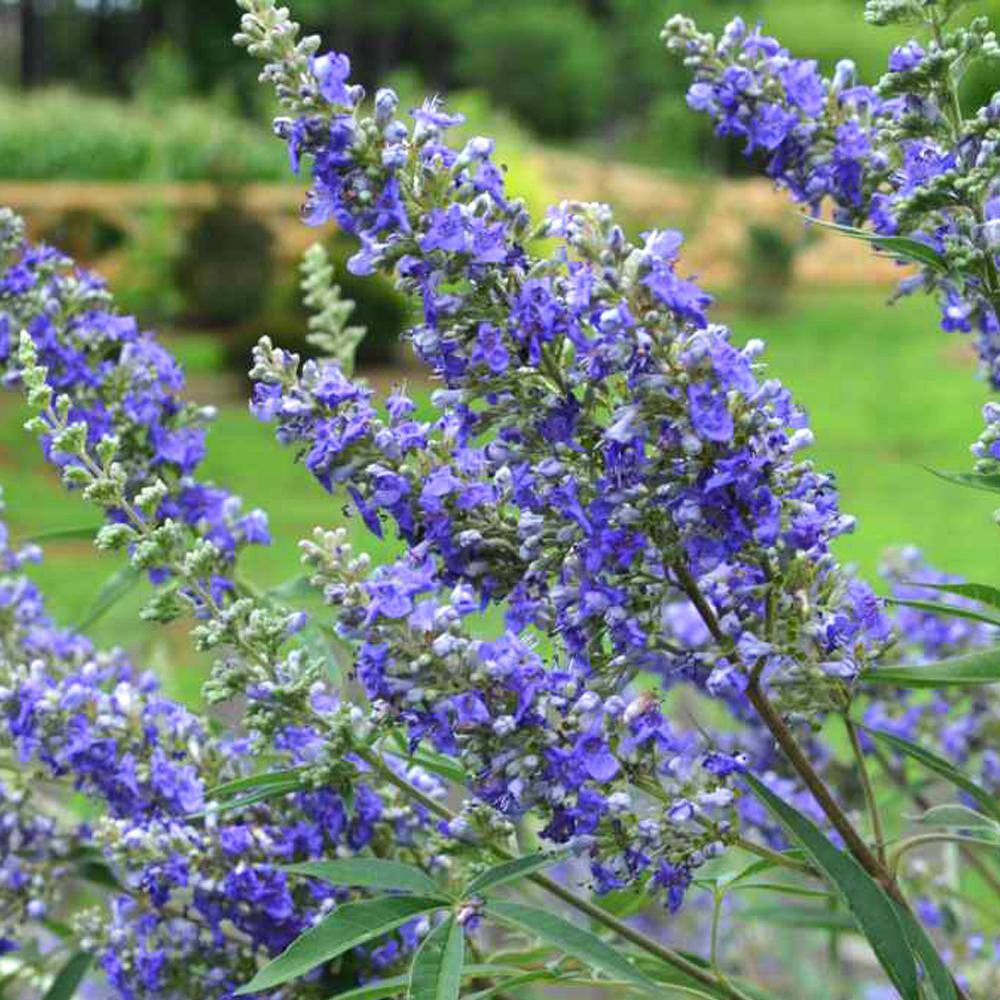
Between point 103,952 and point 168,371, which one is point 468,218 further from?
point 103,952

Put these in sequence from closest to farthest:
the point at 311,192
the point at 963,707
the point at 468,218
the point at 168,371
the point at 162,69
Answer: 1. the point at 468,218
2. the point at 311,192
3. the point at 168,371
4. the point at 963,707
5. the point at 162,69

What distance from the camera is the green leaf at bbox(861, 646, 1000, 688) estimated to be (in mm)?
1343

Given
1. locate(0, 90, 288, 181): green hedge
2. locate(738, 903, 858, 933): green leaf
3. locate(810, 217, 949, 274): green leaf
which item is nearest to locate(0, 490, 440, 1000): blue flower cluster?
locate(738, 903, 858, 933): green leaf

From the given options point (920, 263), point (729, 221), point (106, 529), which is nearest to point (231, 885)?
point (106, 529)

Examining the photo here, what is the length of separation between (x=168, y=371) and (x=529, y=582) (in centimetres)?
73

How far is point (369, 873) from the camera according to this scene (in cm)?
137

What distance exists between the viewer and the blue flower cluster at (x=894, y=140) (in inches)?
57.1

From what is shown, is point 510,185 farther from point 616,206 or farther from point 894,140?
point 894,140

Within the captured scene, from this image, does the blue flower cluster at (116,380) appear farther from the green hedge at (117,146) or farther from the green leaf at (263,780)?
the green hedge at (117,146)

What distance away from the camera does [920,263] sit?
4.96 ft

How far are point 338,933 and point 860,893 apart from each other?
1.31 ft

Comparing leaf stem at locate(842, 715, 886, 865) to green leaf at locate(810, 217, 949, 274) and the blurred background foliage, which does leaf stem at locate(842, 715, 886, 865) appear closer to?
green leaf at locate(810, 217, 949, 274)

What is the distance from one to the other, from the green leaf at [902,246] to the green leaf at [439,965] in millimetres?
638

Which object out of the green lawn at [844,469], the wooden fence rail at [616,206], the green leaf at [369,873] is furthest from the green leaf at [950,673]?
the wooden fence rail at [616,206]
